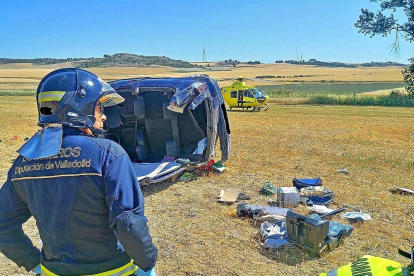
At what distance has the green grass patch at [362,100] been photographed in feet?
98.4

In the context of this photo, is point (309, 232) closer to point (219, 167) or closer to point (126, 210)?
point (126, 210)

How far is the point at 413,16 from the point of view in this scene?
90.9 feet

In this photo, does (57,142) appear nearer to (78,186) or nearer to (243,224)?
(78,186)

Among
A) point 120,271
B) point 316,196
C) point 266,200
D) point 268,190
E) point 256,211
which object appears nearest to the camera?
point 120,271

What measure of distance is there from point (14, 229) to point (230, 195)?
16.0ft

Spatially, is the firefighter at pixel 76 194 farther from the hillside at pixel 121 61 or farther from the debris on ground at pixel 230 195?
the hillside at pixel 121 61

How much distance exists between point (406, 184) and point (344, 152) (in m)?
3.08

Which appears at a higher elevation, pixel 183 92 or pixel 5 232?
pixel 183 92

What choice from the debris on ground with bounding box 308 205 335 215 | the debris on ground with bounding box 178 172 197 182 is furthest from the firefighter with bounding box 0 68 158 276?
the debris on ground with bounding box 178 172 197 182

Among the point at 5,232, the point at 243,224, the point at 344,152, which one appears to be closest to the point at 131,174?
the point at 5,232

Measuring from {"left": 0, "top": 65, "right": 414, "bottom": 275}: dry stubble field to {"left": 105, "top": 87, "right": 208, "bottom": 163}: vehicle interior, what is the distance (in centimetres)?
95

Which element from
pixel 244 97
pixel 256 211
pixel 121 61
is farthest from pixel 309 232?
pixel 121 61

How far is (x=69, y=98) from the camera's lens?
2107 millimetres

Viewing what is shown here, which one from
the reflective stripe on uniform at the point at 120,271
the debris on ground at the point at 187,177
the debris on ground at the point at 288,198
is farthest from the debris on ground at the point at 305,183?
the reflective stripe on uniform at the point at 120,271
